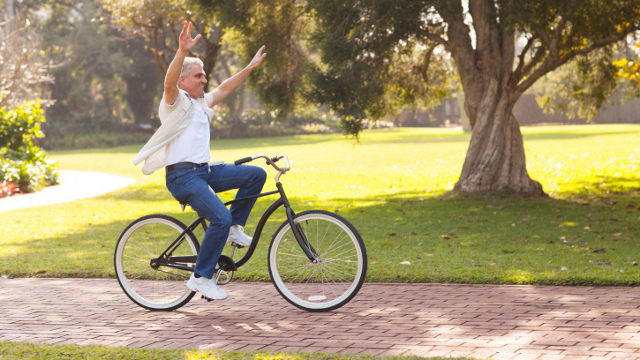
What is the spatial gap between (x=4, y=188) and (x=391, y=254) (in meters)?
11.4

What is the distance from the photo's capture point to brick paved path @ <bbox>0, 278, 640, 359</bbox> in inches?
165

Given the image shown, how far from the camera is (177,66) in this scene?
473 cm

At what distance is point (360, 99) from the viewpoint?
40.9 feet

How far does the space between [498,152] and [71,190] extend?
411 inches

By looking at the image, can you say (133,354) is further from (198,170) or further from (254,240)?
(198,170)

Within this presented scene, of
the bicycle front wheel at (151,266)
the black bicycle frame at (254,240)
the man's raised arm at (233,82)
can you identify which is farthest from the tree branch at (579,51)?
the bicycle front wheel at (151,266)

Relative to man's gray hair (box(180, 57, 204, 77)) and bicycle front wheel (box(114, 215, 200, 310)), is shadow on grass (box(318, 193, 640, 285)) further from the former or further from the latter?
man's gray hair (box(180, 57, 204, 77))

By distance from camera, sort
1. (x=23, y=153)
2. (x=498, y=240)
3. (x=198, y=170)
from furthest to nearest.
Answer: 1. (x=23, y=153)
2. (x=498, y=240)
3. (x=198, y=170)

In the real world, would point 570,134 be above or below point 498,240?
above

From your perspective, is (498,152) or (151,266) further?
(498,152)

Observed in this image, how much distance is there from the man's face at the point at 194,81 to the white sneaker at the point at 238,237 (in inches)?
41.7

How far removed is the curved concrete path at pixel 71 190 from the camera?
14688mm

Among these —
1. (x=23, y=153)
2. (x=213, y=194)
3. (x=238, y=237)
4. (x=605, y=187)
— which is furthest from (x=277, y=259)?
(x=23, y=153)

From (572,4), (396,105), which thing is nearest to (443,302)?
(572,4)
